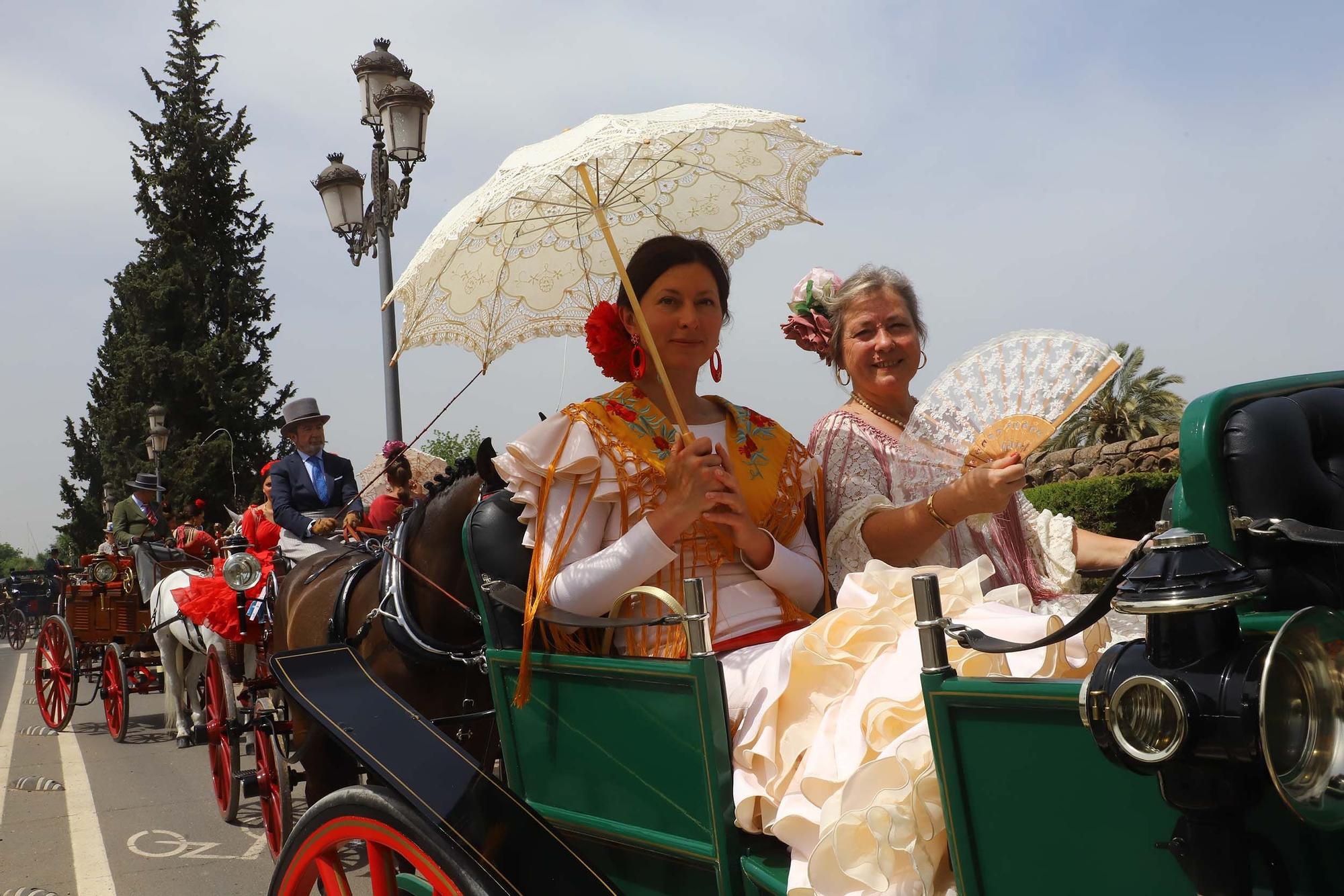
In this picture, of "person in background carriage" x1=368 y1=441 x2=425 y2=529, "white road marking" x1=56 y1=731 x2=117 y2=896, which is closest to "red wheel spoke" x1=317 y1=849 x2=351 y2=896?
"white road marking" x1=56 y1=731 x2=117 y2=896

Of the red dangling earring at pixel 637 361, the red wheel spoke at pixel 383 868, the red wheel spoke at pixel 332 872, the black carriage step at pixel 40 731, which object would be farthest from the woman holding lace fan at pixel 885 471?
the black carriage step at pixel 40 731

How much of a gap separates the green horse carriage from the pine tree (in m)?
29.0

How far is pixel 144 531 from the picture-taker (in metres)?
10.6

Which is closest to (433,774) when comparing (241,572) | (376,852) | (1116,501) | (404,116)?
(376,852)

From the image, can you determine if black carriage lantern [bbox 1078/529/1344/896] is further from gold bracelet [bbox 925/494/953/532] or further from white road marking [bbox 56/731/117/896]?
white road marking [bbox 56/731/117/896]

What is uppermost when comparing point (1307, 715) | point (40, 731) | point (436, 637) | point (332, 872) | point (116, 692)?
point (1307, 715)

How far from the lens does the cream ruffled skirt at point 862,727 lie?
161 cm

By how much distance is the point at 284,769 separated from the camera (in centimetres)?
469

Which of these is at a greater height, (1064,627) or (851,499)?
(851,499)

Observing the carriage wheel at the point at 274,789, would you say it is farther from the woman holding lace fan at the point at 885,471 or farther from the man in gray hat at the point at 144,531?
the man in gray hat at the point at 144,531

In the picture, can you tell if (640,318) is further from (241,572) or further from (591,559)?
(241,572)

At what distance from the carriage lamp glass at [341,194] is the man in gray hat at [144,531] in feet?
9.95

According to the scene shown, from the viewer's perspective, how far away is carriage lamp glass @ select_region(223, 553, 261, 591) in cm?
561

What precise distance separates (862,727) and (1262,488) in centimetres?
70
